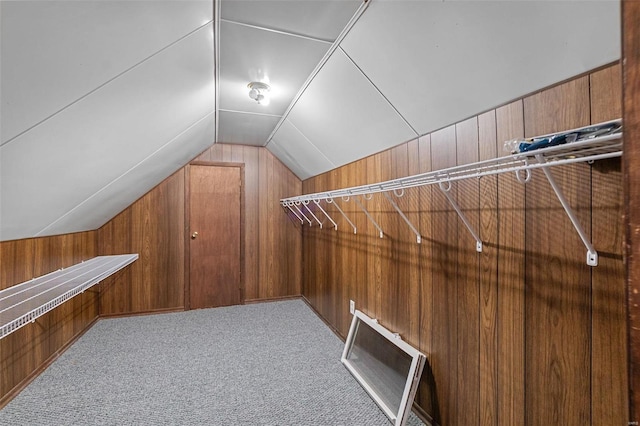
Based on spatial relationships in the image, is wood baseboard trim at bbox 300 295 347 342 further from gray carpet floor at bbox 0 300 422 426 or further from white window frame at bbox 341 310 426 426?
white window frame at bbox 341 310 426 426

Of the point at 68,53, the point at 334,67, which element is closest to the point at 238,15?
the point at 334,67

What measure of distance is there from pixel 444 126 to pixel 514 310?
952 millimetres

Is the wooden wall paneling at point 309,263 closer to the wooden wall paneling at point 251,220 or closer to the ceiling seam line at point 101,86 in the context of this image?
the wooden wall paneling at point 251,220

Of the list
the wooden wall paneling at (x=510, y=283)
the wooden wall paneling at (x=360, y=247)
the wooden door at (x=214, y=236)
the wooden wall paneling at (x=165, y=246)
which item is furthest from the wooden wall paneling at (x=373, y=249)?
the wooden wall paneling at (x=165, y=246)

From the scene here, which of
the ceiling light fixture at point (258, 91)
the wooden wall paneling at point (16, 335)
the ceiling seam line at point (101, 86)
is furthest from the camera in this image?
the ceiling light fixture at point (258, 91)

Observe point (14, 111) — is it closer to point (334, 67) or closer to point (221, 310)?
point (334, 67)

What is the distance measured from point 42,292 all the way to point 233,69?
6.07ft

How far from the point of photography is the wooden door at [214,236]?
3.74 meters

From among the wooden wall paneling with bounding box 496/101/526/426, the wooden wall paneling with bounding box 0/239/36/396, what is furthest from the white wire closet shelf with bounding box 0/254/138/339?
the wooden wall paneling with bounding box 496/101/526/426

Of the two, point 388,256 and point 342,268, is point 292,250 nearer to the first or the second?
point 342,268

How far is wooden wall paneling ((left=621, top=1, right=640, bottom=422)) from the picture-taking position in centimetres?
39

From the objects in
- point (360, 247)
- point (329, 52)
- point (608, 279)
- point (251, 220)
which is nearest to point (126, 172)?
point (251, 220)

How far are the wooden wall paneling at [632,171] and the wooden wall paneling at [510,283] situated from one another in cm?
86

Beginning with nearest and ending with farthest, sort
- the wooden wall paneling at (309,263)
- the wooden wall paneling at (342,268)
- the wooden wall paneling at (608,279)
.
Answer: the wooden wall paneling at (608,279) → the wooden wall paneling at (342,268) → the wooden wall paneling at (309,263)
